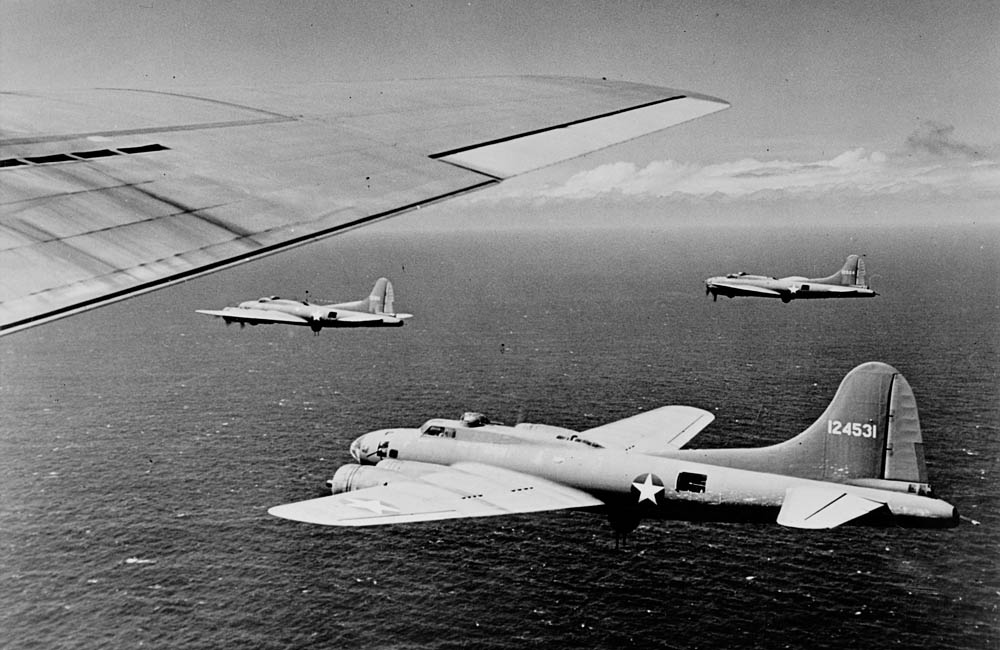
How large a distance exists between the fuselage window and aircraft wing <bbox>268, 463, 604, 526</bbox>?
15.7 feet

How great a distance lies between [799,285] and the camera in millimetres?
70750

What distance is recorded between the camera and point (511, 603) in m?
59.6

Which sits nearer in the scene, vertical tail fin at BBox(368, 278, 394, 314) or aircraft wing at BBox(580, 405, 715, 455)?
aircraft wing at BBox(580, 405, 715, 455)

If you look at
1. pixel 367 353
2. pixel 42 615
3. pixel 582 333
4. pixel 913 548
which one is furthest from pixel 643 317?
pixel 42 615

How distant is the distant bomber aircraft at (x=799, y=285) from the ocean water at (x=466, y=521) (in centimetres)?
1576

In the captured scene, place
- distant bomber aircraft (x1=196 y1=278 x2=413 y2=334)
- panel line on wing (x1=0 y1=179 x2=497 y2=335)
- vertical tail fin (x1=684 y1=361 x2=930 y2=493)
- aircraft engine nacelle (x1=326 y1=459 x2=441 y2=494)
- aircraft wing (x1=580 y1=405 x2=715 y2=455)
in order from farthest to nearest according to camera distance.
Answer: distant bomber aircraft (x1=196 y1=278 x2=413 y2=334) → aircraft wing (x1=580 y1=405 x2=715 y2=455) → aircraft engine nacelle (x1=326 y1=459 x2=441 y2=494) → vertical tail fin (x1=684 y1=361 x2=930 y2=493) → panel line on wing (x1=0 y1=179 x2=497 y2=335)

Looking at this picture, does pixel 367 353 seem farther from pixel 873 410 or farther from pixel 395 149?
pixel 395 149

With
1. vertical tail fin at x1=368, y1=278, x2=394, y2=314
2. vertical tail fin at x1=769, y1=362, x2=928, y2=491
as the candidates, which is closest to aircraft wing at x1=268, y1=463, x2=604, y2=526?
vertical tail fin at x1=769, y1=362, x2=928, y2=491

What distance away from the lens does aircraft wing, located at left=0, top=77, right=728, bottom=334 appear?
7.54 m

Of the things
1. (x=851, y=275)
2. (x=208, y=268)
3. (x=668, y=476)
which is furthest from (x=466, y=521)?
(x=208, y=268)

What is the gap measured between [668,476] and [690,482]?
47.1 inches

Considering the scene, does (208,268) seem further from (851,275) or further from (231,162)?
(851,275)

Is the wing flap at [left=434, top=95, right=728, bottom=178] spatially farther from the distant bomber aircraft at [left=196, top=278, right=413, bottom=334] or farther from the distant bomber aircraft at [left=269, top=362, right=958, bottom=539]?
the distant bomber aircraft at [left=196, top=278, right=413, bottom=334]

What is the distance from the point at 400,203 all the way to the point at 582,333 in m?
106
